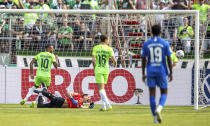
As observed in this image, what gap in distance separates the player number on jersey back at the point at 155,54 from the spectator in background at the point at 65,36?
8544 mm

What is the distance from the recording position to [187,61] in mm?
19906

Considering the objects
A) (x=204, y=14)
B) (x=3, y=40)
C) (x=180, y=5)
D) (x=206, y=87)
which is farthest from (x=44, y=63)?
(x=180, y=5)

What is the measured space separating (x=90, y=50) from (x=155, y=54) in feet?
28.8

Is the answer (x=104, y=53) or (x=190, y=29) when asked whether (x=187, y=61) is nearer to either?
(x=190, y=29)

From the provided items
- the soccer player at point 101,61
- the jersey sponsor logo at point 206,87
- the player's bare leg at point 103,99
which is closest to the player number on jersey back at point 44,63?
the soccer player at point 101,61

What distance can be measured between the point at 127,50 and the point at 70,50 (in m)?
2.13

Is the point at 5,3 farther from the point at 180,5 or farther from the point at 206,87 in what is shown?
the point at 206,87

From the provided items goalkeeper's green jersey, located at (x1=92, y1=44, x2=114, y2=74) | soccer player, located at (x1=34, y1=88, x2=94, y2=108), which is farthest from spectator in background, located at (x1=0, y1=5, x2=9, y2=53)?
goalkeeper's green jersey, located at (x1=92, y1=44, x2=114, y2=74)

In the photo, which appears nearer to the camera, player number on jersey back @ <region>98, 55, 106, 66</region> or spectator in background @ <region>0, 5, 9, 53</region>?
player number on jersey back @ <region>98, 55, 106, 66</region>

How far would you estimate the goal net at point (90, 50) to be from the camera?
1912cm

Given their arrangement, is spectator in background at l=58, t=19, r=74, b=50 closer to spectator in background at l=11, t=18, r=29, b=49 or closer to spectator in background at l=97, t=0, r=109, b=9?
spectator in background at l=11, t=18, r=29, b=49

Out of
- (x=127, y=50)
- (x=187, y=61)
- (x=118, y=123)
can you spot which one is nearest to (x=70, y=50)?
(x=127, y=50)

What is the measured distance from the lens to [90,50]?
65.1 ft

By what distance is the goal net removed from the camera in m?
19.1
